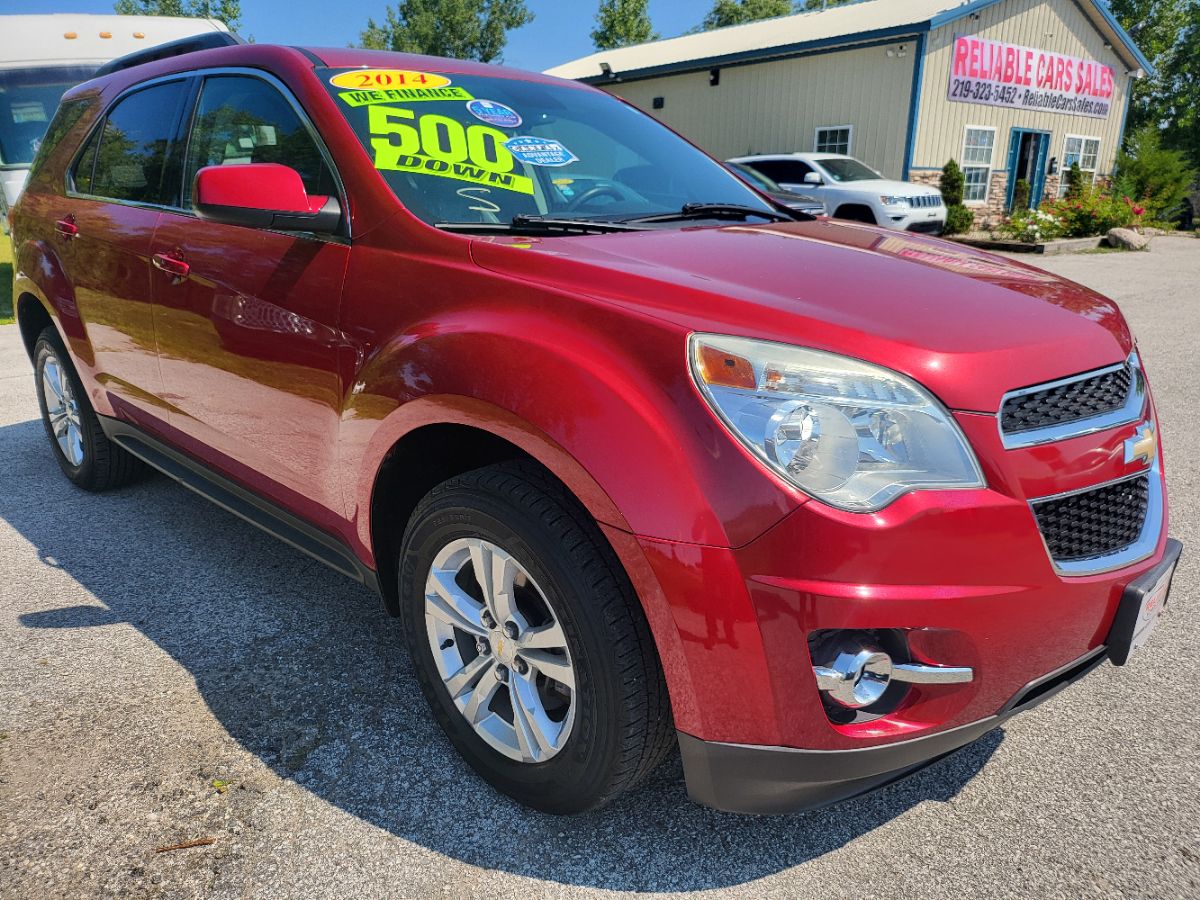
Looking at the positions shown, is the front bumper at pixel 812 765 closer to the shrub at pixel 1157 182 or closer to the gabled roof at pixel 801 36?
the gabled roof at pixel 801 36

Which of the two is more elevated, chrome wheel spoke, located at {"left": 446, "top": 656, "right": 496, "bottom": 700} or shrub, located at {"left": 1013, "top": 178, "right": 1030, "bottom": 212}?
chrome wheel spoke, located at {"left": 446, "top": 656, "right": 496, "bottom": 700}

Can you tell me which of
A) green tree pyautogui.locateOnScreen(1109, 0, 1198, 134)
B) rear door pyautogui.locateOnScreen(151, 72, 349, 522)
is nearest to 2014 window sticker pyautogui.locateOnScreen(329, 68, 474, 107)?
rear door pyautogui.locateOnScreen(151, 72, 349, 522)

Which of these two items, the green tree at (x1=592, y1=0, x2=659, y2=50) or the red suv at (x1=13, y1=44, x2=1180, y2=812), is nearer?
the red suv at (x1=13, y1=44, x2=1180, y2=812)

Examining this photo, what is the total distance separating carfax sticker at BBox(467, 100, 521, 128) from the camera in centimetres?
267

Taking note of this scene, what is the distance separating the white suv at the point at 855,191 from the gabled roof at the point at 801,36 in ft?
14.1

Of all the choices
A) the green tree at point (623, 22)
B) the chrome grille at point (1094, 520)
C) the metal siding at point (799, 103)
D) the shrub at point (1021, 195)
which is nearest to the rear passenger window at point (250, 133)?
the chrome grille at point (1094, 520)

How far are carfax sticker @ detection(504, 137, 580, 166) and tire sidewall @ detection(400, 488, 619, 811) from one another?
1.13 m

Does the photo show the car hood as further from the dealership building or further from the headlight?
the dealership building

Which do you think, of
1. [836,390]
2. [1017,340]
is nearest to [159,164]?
[836,390]

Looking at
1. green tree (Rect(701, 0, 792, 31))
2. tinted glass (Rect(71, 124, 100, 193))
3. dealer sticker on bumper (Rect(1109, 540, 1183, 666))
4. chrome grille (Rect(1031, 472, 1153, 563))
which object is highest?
green tree (Rect(701, 0, 792, 31))

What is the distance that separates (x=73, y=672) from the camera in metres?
2.73

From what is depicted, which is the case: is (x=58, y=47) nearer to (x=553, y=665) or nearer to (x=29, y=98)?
(x=29, y=98)

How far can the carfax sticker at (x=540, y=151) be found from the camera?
2613mm

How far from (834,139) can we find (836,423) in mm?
20270
